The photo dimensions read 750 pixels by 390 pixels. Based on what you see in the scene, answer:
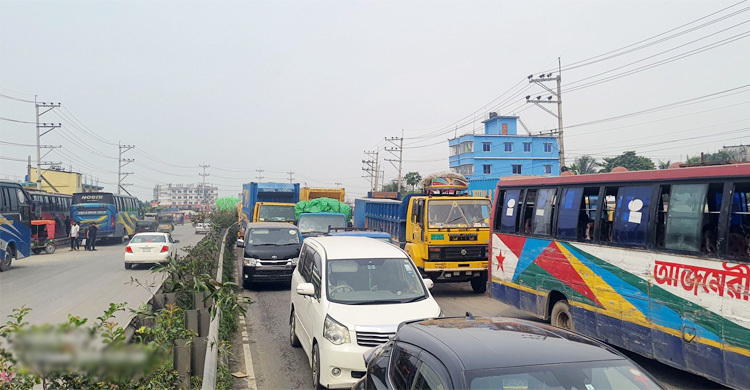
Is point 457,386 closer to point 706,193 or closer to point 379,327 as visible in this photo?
point 379,327

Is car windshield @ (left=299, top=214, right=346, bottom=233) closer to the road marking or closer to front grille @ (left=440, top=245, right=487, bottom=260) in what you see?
front grille @ (left=440, top=245, right=487, bottom=260)

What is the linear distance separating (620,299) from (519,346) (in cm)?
510

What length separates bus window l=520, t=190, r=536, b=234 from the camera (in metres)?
11.2

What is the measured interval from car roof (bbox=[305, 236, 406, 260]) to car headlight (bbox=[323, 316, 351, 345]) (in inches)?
58.8

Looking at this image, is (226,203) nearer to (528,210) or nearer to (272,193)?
(272,193)

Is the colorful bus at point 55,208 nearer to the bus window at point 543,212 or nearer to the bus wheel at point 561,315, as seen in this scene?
the bus window at point 543,212

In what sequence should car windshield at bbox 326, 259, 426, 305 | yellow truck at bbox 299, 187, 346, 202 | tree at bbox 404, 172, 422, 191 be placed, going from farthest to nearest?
1. tree at bbox 404, 172, 422, 191
2. yellow truck at bbox 299, 187, 346, 202
3. car windshield at bbox 326, 259, 426, 305

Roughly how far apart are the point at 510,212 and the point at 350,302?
17.8 ft

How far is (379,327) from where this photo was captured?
7.11 meters

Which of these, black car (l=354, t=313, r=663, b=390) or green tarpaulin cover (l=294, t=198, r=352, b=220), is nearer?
black car (l=354, t=313, r=663, b=390)

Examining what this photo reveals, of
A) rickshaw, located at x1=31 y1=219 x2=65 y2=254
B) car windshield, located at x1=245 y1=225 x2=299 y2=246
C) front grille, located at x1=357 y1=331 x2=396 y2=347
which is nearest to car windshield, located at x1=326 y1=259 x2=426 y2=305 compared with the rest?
front grille, located at x1=357 y1=331 x2=396 y2=347

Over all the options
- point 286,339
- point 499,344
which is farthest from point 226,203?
point 499,344

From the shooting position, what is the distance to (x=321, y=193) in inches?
1223

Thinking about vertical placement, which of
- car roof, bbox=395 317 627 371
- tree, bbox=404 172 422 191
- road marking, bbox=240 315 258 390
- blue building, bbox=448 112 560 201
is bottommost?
road marking, bbox=240 315 258 390
